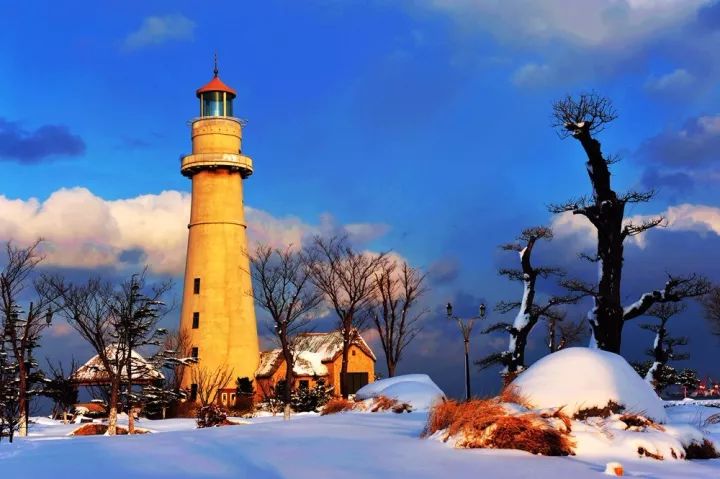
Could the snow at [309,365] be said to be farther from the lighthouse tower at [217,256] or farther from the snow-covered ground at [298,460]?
the snow-covered ground at [298,460]

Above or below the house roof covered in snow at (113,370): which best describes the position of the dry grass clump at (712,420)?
below

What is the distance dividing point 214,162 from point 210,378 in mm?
12633

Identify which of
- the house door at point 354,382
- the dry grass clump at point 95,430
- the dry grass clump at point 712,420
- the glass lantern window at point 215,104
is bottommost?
the dry grass clump at point 95,430

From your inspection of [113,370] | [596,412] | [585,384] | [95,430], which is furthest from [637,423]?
[113,370]

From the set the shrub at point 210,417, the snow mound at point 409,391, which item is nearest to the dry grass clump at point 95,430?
the shrub at point 210,417

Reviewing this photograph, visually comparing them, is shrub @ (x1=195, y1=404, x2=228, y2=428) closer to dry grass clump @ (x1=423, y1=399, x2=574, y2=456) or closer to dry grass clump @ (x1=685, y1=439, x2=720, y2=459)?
dry grass clump @ (x1=423, y1=399, x2=574, y2=456)

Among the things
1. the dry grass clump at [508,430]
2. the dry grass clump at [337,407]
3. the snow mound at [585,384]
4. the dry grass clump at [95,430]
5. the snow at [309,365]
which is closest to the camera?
the dry grass clump at [508,430]

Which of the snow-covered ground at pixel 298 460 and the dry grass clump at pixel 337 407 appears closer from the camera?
the snow-covered ground at pixel 298 460

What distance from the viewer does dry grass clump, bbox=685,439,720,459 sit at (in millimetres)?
9909

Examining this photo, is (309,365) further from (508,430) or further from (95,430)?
(508,430)

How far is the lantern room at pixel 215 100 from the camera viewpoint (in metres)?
49.3

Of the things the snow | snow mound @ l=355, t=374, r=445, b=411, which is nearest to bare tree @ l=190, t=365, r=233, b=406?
the snow

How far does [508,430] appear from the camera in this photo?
31.1 ft

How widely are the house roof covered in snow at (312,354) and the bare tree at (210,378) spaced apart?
96.6 inches
